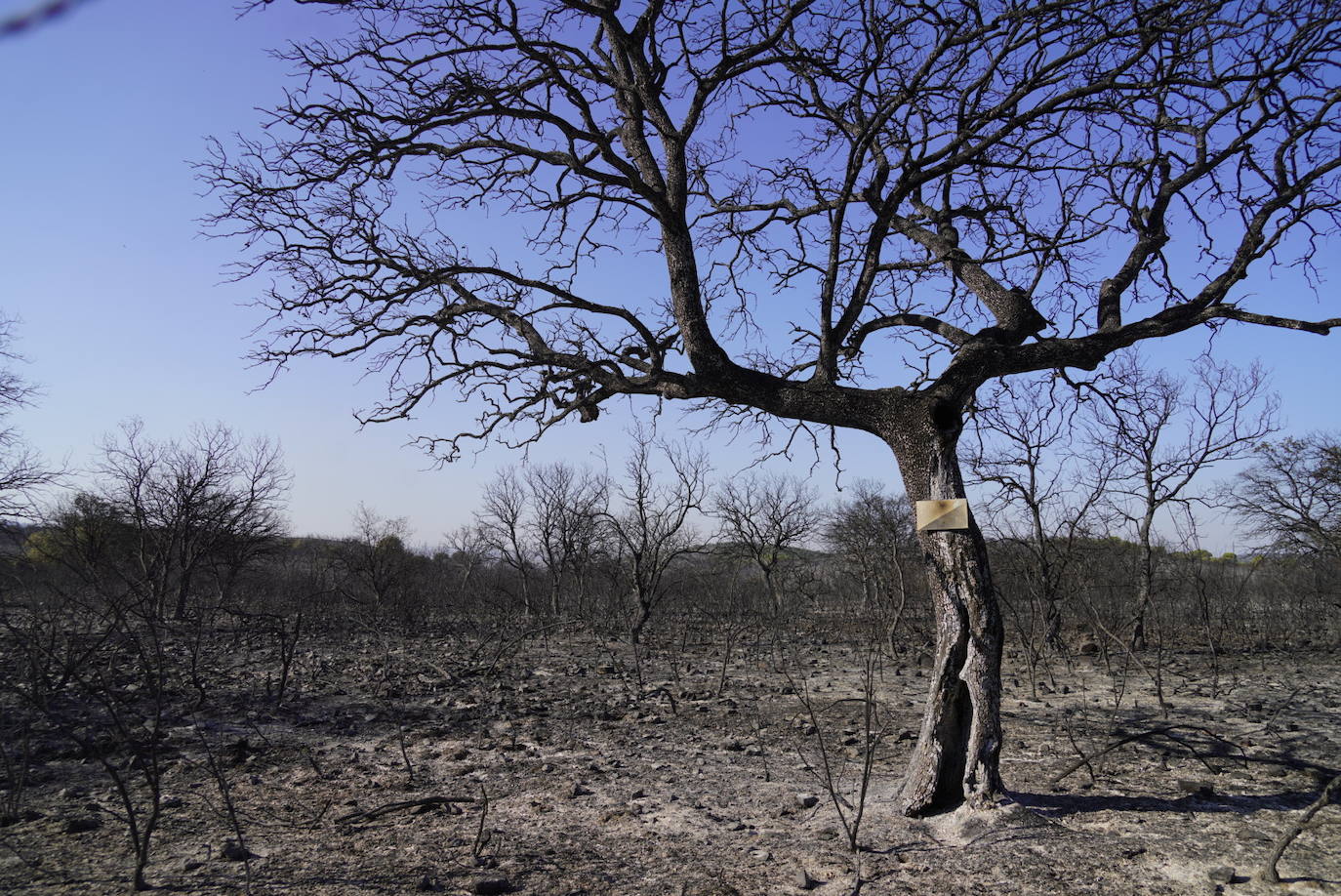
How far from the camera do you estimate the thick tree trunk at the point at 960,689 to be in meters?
4.47

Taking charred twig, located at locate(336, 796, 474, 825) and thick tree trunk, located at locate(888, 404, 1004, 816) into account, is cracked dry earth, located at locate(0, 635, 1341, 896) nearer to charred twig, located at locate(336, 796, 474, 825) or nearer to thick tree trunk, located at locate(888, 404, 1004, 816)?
charred twig, located at locate(336, 796, 474, 825)

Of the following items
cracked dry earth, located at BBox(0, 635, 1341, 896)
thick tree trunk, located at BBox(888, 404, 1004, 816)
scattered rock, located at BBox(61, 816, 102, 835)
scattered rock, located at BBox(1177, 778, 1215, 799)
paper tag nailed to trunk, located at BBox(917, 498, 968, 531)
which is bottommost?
scattered rock, located at BBox(61, 816, 102, 835)

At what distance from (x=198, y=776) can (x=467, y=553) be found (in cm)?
2856

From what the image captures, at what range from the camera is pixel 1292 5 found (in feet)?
15.5

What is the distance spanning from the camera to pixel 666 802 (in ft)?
17.1

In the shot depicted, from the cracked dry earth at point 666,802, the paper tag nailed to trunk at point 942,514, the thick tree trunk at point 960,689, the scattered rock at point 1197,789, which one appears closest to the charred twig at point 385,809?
the cracked dry earth at point 666,802

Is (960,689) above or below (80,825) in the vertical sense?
above

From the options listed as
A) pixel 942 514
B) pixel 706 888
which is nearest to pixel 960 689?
pixel 942 514

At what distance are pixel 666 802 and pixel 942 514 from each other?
266 cm

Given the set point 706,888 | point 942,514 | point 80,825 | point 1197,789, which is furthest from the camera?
point 1197,789

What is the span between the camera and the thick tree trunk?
14.7 feet

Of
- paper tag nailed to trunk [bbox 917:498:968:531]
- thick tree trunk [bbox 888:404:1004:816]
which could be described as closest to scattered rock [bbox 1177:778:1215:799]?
thick tree trunk [bbox 888:404:1004:816]

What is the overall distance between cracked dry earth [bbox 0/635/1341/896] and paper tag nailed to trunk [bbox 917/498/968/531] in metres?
1.54

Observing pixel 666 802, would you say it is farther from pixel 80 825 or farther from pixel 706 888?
pixel 80 825
